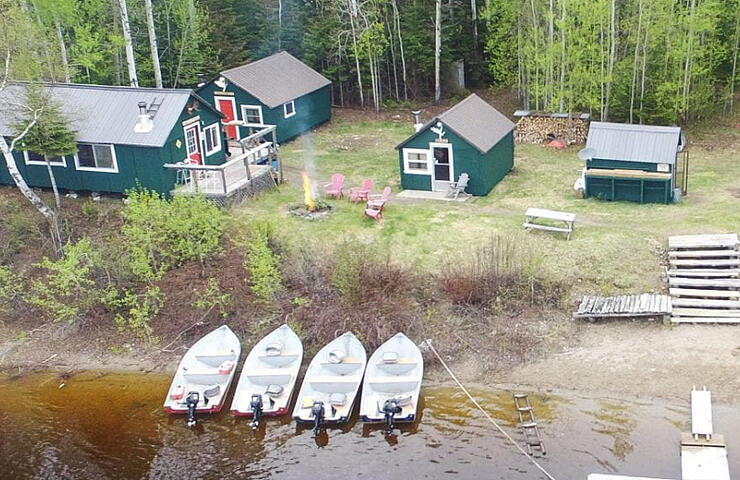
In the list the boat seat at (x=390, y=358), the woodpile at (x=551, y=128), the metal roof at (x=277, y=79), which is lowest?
the boat seat at (x=390, y=358)

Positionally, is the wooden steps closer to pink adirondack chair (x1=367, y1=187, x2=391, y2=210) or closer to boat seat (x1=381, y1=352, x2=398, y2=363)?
boat seat (x1=381, y1=352, x2=398, y2=363)

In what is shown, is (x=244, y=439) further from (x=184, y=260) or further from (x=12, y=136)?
(x=12, y=136)

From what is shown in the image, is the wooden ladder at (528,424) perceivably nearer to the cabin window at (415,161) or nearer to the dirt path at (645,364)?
the dirt path at (645,364)

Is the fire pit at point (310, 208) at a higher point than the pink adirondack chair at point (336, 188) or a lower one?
lower

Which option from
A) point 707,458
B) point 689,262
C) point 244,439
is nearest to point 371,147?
point 689,262

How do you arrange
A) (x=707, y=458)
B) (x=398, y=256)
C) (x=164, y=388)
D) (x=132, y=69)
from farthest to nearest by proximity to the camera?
(x=132, y=69) < (x=398, y=256) < (x=164, y=388) < (x=707, y=458)

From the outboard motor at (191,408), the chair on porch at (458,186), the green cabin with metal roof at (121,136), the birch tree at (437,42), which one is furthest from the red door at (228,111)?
the outboard motor at (191,408)

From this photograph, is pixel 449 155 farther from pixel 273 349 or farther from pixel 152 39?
pixel 152 39
